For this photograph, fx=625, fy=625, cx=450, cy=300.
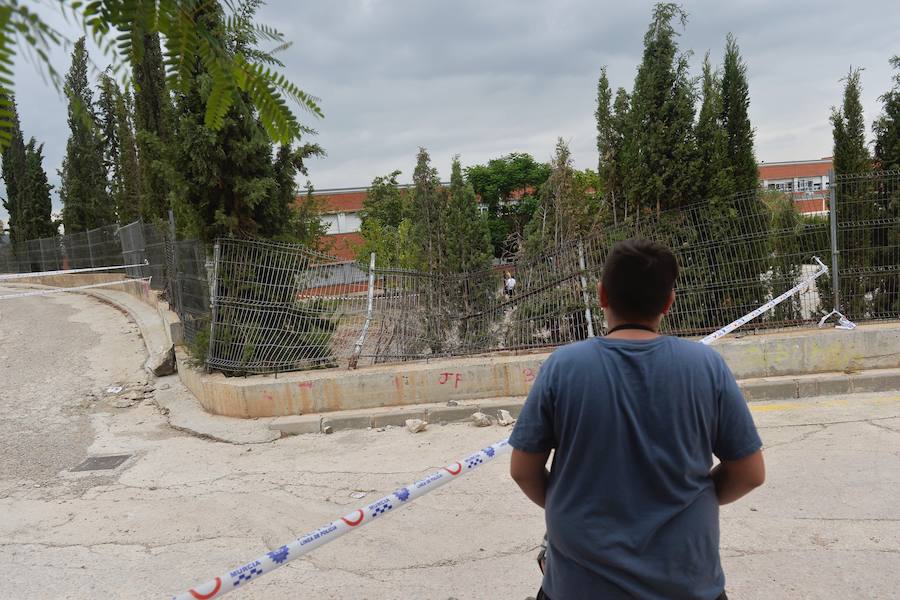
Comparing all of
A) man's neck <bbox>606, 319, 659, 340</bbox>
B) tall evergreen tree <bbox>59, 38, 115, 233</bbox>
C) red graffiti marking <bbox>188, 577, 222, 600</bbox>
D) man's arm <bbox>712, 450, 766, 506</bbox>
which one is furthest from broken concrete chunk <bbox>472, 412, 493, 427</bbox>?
tall evergreen tree <bbox>59, 38, 115, 233</bbox>

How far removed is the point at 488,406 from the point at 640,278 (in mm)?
5711

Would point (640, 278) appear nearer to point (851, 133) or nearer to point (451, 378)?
point (451, 378)

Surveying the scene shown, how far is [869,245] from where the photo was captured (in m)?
8.64

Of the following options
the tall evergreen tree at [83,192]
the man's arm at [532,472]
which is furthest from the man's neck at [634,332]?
the tall evergreen tree at [83,192]

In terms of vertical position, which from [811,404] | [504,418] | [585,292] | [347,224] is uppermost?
[347,224]

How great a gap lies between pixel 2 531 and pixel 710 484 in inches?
213

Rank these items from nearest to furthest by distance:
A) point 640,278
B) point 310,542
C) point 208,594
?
point 640,278 < point 208,594 < point 310,542

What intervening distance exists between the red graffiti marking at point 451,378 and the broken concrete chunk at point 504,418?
2.23ft

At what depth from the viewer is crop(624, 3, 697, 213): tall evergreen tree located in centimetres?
912

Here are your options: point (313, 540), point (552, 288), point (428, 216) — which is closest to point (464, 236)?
point (428, 216)

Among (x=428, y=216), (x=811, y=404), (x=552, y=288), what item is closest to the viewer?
(x=811, y=404)

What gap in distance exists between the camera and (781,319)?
8.57m

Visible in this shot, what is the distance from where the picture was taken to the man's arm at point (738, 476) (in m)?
1.80

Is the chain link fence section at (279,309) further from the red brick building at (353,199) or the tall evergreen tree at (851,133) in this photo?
the red brick building at (353,199)
